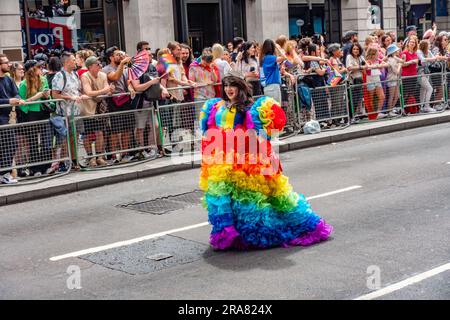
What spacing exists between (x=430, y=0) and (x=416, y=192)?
2801 cm

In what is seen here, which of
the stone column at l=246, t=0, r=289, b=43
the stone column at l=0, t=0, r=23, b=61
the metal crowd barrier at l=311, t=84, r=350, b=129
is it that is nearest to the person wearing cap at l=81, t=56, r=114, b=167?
the metal crowd barrier at l=311, t=84, r=350, b=129

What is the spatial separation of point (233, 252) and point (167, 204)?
2764 millimetres

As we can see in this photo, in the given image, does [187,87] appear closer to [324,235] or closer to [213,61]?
[213,61]

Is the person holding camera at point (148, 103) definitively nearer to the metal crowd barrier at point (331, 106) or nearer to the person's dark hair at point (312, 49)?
the metal crowd barrier at point (331, 106)

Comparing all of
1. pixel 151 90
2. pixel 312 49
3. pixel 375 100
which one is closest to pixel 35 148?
pixel 151 90

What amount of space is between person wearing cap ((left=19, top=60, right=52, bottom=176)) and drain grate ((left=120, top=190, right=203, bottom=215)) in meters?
2.53

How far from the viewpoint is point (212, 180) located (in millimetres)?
7590

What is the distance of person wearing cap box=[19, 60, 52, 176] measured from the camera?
12.1 metres

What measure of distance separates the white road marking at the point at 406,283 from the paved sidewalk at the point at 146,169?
A: 6683mm

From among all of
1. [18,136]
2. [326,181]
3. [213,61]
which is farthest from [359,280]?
[213,61]

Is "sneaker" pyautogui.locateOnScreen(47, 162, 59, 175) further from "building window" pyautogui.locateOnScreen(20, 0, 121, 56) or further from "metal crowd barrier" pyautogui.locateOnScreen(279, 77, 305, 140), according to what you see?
"building window" pyautogui.locateOnScreen(20, 0, 121, 56)

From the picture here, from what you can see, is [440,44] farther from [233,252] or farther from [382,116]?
Answer: [233,252]

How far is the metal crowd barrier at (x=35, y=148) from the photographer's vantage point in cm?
1168

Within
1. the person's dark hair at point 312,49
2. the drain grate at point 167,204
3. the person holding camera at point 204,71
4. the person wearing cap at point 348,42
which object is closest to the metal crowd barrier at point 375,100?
the person wearing cap at point 348,42
